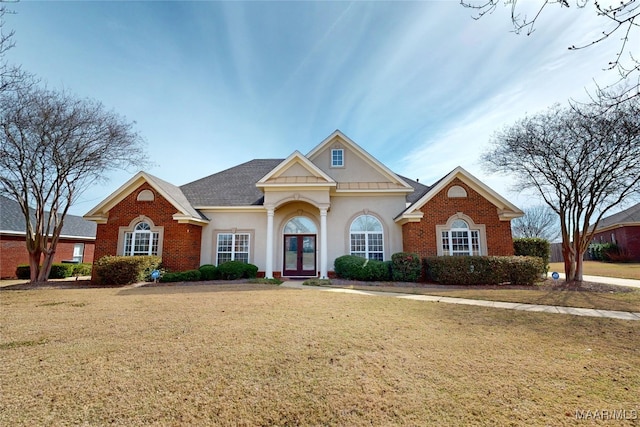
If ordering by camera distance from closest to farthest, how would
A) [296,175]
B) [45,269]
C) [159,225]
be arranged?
1. [45,269]
2. [159,225]
3. [296,175]

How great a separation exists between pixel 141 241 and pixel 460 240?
16766 millimetres

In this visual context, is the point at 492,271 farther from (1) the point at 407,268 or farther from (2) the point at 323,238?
(2) the point at 323,238

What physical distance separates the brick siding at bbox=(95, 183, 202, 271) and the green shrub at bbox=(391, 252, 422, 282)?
419 inches

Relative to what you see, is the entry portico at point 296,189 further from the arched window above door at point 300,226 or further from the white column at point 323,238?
the arched window above door at point 300,226

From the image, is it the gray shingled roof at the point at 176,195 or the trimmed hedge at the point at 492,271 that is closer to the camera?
the trimmed hedge at the point at 492,271

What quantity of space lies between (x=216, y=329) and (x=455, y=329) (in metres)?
4.76

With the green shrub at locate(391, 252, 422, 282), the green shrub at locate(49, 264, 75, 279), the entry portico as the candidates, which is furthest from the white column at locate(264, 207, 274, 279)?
the green shrub at locate(49, 264, 75, 279)

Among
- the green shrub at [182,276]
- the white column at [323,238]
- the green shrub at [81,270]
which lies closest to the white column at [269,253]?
the white column at [323,238]

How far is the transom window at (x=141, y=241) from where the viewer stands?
15906 mm

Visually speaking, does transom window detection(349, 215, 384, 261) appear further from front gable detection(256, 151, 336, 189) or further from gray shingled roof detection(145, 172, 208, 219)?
gray shingled roof detection(145, 172, 208, 219)

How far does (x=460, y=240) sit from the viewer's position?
607 inches

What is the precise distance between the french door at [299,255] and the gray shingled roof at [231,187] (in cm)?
296

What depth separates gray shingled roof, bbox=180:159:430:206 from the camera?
57.9ft

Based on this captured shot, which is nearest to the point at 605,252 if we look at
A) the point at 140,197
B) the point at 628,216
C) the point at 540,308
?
the point at 628,216
